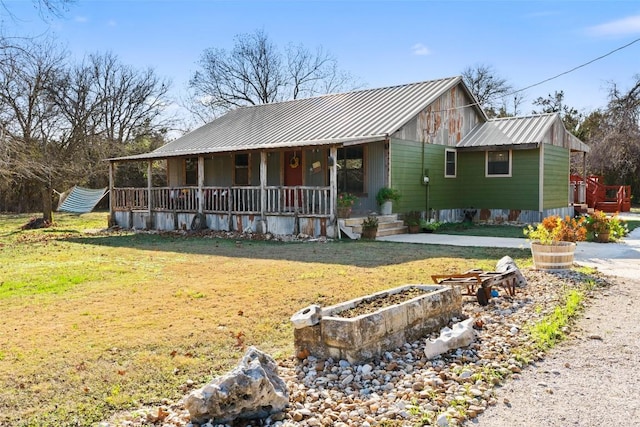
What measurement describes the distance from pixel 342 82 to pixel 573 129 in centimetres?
1675

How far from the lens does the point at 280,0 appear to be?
12914 millimetres

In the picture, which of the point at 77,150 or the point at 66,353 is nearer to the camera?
the point at 66,353

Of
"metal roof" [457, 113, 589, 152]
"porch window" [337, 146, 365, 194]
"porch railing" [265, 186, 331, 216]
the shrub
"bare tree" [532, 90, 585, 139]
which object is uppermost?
"bare tree" [532, 90, 585, 139]

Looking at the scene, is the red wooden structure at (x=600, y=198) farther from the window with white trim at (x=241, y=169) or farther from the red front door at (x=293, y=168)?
the window with white trim at (x=241, y=169)

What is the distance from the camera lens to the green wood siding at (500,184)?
16.3 metres

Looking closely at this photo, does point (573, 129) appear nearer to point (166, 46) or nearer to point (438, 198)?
point (438, 198)

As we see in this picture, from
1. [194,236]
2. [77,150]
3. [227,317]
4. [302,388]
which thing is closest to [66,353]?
[227,317]

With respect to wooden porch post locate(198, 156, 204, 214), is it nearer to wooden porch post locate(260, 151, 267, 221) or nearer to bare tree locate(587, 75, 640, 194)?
wooden porch post locate(260, 151, 267, 221)

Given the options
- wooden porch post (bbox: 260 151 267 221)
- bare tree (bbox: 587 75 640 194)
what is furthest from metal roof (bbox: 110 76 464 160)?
bare tree (bbox: 587 75 640 194)

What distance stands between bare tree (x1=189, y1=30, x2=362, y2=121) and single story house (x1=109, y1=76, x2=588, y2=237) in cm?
1990

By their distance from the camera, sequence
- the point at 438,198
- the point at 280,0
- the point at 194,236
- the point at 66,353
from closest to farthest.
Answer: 1. the point at 66,353
2. the point at 280,0
3. the point at 194,236
4. the point at 438,198

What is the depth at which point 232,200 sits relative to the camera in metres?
15.2

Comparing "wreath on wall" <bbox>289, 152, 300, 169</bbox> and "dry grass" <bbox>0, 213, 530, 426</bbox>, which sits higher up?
"wreath on wall" <bbox>289, 152, 300, 169</bbox>

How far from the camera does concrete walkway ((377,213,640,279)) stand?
8626 mm
